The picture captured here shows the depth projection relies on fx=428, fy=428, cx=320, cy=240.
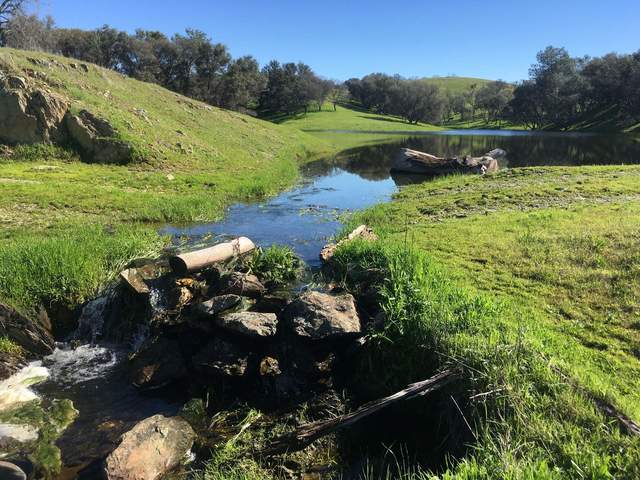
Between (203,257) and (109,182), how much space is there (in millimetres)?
15721

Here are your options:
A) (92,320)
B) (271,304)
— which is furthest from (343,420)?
(92,320)

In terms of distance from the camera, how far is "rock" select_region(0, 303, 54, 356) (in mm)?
9633

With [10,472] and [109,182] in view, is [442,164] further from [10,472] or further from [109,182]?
[10,472]

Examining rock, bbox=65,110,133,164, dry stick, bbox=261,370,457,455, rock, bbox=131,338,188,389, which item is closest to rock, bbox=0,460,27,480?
rock, bbox=131,338,188,389

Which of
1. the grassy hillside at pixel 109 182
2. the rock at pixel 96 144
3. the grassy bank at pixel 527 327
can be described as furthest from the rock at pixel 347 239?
the rock at pixel 96 144

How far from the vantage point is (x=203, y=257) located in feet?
37.9

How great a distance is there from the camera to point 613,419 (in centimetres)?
514

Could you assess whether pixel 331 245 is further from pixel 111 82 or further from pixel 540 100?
pixel 540 100

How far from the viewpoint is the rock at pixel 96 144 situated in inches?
1101

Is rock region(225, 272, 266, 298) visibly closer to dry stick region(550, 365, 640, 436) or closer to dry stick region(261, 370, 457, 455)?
dry stick region(261, 370, 457, 455)

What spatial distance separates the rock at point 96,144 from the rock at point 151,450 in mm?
24675

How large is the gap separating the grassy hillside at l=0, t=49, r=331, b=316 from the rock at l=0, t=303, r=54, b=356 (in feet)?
2.33

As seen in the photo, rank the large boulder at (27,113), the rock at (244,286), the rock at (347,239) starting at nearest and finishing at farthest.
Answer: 1. the rock at (244,286)
2. the rock at (347,239)
3. the large boulder at (27,113)

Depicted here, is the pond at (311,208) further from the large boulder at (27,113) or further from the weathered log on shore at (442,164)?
the large boulder at (27,113)
